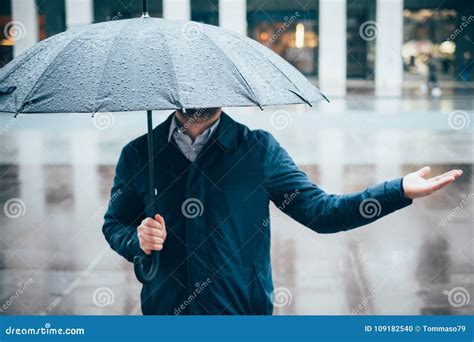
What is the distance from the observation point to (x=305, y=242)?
275 inches

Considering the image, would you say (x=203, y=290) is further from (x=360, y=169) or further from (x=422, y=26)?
(x=422, y=26)

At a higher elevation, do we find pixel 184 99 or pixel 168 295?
pixel 184 99

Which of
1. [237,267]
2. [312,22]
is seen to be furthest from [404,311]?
[312,22]

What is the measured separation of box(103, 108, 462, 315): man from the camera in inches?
107

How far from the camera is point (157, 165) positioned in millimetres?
2787

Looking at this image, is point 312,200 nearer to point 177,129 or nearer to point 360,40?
point 177,129

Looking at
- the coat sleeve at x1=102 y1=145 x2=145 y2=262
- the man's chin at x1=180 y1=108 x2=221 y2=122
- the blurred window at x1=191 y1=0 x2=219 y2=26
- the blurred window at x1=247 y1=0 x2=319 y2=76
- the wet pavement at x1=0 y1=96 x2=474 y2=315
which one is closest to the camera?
the man's chin at x1=180 y1=108 x2=221 y2=122

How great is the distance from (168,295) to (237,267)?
0.33 metres

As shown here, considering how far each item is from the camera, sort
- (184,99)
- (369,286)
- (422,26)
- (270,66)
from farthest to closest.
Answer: (422,26), (369,286), (270,66), (184,99)

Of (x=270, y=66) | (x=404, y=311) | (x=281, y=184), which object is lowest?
(x=404, y=311)

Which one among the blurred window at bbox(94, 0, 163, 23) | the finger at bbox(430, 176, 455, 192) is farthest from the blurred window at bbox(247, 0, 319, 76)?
the finger at bbox(430, 176, 455, 192)

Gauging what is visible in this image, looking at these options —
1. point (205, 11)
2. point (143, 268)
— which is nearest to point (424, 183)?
point (143, 268)

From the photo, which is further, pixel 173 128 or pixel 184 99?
pixel 173 128

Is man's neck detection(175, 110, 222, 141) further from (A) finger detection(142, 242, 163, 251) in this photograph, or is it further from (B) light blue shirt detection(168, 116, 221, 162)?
(A) finger detection(142, 242, 163, 251)
